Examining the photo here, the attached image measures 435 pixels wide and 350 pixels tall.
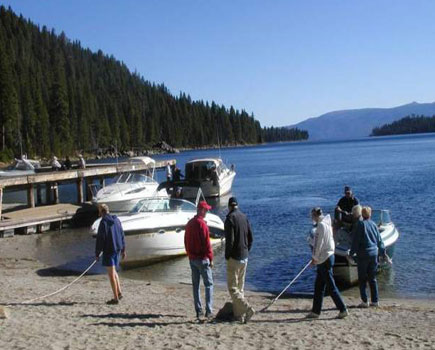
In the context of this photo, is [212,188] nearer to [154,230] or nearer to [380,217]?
[154,230]

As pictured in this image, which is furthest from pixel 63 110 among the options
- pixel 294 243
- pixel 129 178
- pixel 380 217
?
pixel 380 217

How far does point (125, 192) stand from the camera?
29.0 metres

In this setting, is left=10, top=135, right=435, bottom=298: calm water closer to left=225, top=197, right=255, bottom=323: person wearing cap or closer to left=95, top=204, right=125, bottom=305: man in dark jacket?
left=95, top=204, right=125, bottom=305: man in dark jacket

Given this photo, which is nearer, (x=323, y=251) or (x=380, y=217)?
(x=323, y=251)

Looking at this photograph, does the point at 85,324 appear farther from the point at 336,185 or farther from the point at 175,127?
the point at 175,127

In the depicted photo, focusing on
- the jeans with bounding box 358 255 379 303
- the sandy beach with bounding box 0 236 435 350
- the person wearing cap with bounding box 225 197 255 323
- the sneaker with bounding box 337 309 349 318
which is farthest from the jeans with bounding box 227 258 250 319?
the jeans with bounding box 358 255 379 303

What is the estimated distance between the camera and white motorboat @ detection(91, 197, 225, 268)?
18.1m

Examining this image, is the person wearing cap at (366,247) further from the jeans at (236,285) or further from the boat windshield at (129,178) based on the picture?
the boat windshield at (129,178)

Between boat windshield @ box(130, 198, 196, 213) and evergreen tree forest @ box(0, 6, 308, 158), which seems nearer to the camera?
boat windshield @ box(130, 198, 196, 213)

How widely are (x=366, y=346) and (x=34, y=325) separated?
548cm

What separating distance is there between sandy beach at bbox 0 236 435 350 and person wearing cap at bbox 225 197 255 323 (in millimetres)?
305

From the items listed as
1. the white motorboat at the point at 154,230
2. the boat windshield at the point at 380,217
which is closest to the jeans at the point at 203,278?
the white motorboat at the point at 154,230

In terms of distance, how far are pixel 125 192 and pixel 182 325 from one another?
19884 mm

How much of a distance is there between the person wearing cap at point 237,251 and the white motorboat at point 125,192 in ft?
62.6
